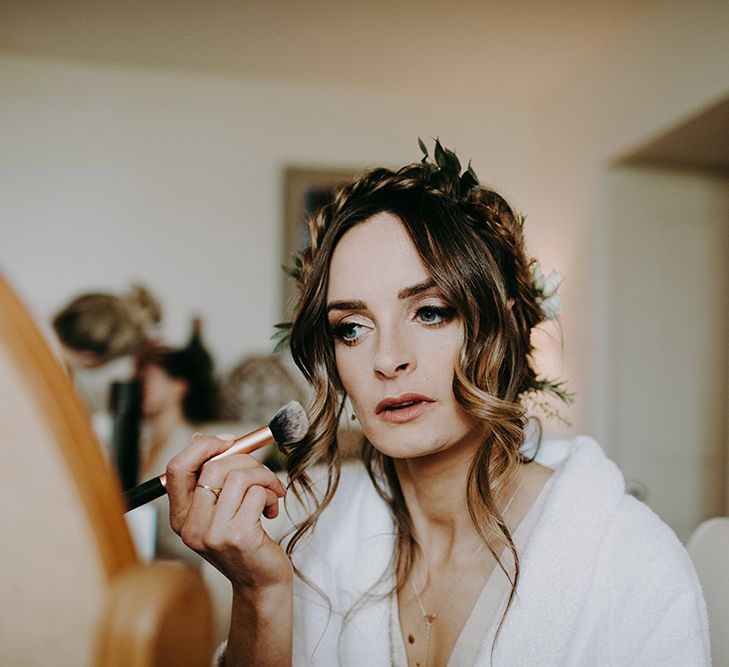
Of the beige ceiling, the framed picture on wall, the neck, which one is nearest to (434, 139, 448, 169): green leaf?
the neck

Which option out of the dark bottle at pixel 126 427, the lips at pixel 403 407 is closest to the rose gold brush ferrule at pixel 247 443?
the lips at pixel 403 407

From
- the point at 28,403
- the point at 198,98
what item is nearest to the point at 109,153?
the point at 198,98

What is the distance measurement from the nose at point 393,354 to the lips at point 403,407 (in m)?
0.04

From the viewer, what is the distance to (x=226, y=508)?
29.5 inches

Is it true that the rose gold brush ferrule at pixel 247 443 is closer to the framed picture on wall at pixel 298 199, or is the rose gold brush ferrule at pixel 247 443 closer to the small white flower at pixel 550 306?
the small white flower at pixel 550 306

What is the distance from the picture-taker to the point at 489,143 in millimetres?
3418

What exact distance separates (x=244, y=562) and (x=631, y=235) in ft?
8.23

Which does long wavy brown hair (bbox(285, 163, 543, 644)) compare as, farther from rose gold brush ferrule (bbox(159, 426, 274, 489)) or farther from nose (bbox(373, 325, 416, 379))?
rose gold brush ferrule (bbox(159, 426, 274, 489))

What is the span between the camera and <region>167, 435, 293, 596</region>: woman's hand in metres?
0.75

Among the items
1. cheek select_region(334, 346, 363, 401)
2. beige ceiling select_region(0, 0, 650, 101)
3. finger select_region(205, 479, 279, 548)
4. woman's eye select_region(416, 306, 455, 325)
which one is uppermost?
beige ceiling select_region(0, 0, 650, 101)

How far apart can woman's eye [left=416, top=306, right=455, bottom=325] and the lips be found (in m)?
0.12

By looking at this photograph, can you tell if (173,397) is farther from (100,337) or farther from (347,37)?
(347,37)

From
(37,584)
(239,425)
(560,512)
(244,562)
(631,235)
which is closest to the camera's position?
(37,584)

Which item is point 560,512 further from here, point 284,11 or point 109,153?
point 109,153
